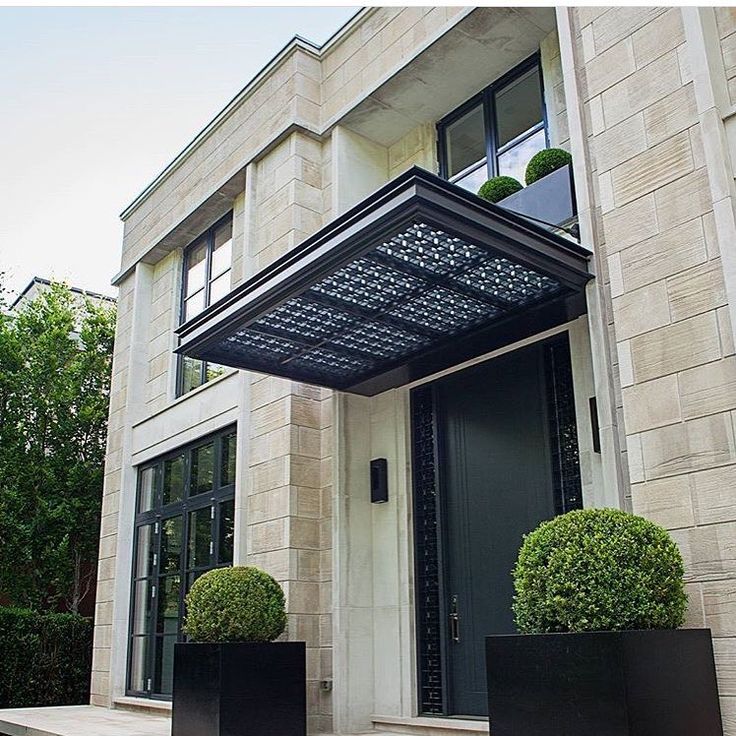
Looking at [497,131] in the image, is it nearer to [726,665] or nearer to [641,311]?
[641,311]

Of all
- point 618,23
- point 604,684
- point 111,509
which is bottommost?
point 604,684

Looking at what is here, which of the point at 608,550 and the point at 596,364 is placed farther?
the point at 596,364

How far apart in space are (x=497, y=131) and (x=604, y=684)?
514cm

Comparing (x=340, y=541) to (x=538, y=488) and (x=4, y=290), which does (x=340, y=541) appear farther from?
(x=4, y=290)

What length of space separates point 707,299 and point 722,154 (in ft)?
2.61

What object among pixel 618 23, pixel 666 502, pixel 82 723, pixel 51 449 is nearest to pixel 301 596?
pixel 82 723

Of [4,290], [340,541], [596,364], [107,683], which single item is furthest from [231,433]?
[4,290]

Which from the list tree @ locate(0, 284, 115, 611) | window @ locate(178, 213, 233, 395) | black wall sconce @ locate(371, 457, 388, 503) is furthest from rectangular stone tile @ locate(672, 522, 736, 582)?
tree @ locate(0, 284, 115, 611)

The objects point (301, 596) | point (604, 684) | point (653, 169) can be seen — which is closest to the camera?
point (604, 684)

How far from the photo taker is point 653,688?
3578 millimetres

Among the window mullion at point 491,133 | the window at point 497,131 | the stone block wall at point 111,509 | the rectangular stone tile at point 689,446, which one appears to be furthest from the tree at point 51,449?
the rectangular stone tile at point 689,446

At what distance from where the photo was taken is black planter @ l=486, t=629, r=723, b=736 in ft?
11.4

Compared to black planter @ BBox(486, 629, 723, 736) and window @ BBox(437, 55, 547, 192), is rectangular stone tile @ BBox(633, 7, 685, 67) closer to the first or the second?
window @ BBox(437, 55, 547, 192)

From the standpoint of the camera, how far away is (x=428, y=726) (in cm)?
622
